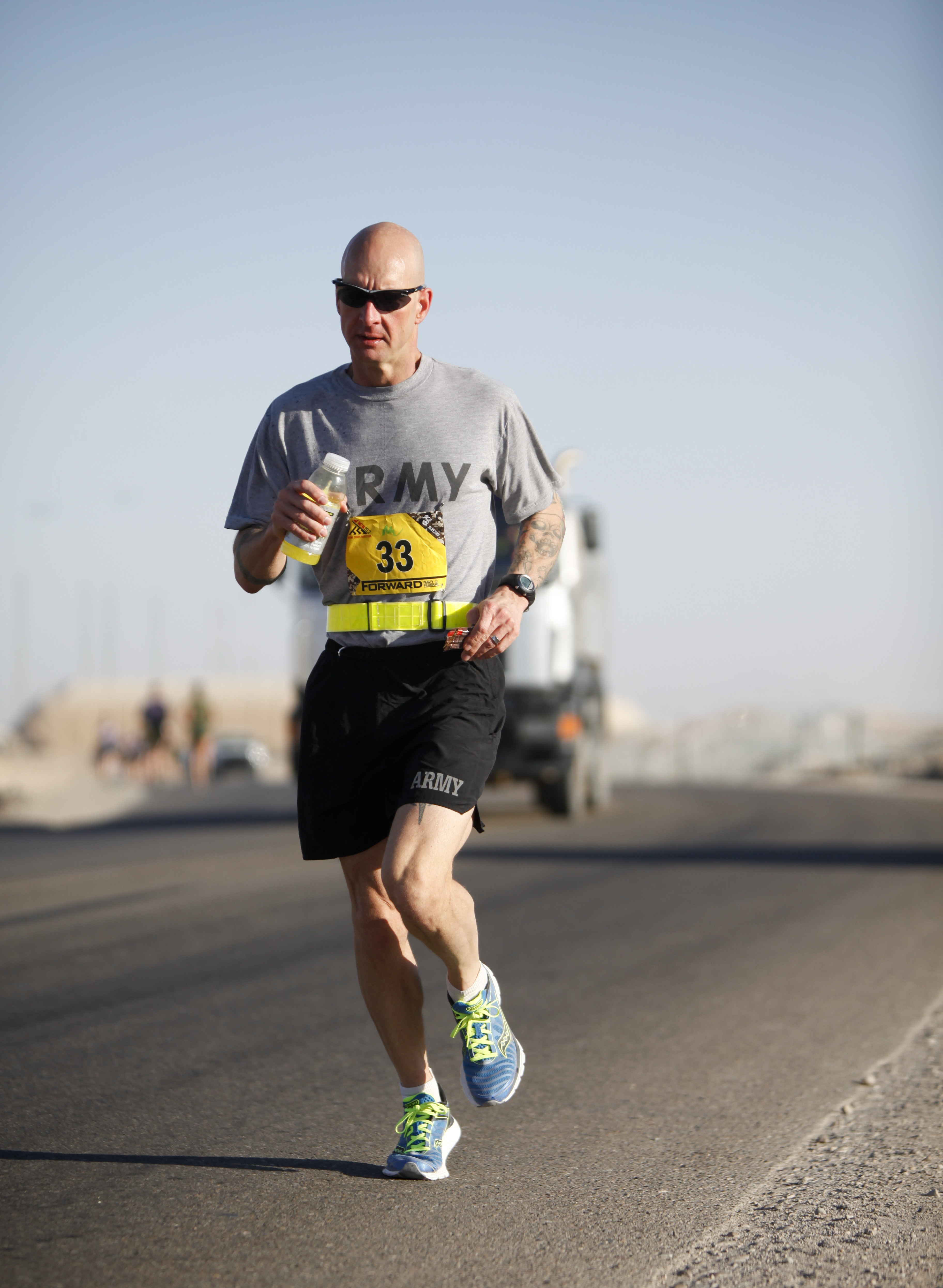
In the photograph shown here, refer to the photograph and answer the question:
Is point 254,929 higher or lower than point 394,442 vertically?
lower

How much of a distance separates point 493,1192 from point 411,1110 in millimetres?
291

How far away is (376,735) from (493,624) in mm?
395

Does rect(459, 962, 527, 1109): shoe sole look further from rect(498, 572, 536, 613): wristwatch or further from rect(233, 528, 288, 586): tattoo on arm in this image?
rect(233, 528, 288, 586): tattoo on arm

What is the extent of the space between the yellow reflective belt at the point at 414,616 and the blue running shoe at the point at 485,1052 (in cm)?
85

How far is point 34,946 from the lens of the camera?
301 inches

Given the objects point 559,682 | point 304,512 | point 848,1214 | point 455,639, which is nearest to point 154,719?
point 559,682

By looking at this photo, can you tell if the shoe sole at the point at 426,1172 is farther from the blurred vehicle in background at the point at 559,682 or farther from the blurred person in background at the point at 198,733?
the blurred person in background at the point at 198,733

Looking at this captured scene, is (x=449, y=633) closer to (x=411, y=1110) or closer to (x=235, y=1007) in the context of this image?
(x=411, y=1110)

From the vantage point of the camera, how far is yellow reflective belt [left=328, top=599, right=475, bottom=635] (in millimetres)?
3633

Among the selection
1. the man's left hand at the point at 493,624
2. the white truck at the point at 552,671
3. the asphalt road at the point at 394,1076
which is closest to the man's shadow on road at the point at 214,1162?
the asphalt road at the point at 394,1076

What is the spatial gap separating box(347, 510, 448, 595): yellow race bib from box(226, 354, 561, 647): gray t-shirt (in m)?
0.02

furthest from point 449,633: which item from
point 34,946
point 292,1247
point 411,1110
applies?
point 34,946

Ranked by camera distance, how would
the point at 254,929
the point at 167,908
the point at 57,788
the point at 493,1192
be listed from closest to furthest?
the point at 493,1192, the point at 254,929, the point at 167,908, the point at 57,788

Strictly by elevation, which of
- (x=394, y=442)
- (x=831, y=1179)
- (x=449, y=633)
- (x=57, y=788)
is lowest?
(x=57, y=788)
